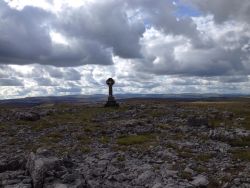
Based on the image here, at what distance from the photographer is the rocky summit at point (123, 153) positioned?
820 inches

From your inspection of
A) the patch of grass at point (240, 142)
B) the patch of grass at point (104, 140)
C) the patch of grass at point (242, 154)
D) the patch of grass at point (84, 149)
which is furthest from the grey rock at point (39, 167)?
the patch of grass at point (240, 142)

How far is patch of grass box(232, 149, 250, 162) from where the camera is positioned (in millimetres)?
26953

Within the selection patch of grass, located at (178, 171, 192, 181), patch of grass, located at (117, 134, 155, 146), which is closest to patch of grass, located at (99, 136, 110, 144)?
patch of grass, located at (117, 134, 155, 146)

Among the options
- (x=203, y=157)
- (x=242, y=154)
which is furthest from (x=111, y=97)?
(x=203, y=157)

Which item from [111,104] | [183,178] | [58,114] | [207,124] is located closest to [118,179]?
[183,178]

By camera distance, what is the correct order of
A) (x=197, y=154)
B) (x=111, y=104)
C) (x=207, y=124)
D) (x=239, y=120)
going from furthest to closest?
1. (x=111, y=104)
2. (x=239, y=120)
3. (x=207, y=124)
4. (x=197, y=154)

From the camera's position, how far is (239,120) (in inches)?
1876

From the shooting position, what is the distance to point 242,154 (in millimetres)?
28062

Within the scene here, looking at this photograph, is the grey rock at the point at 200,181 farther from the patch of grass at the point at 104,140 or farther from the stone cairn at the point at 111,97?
the stone cairn at the point at 111,97

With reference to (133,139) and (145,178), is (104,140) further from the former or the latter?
(145,178)

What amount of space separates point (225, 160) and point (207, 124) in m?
16.8

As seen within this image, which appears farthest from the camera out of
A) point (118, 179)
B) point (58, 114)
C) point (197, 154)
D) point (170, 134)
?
point (58, 114)

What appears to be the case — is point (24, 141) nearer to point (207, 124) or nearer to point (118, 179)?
point (118, 179)

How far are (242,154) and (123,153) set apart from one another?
28.8 ft
